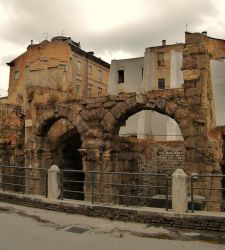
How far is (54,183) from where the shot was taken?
10219mm

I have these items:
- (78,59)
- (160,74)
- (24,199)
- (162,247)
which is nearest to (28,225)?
(24,199)

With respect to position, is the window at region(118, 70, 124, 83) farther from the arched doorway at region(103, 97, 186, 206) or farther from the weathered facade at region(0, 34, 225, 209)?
the weathered facade at region(0, 34, 225, 209)

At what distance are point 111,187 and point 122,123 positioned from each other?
2.69 meters

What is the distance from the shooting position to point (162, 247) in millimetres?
6590

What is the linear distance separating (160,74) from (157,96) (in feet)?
72.5

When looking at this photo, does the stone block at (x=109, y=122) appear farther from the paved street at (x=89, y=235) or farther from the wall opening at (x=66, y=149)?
the paved street at (x=89, y=235)

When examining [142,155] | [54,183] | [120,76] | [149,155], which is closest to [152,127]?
[120,76]

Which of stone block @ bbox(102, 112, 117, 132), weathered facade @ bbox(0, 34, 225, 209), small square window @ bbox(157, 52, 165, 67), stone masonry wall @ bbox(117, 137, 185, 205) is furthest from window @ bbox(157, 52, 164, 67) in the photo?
stone block @ bbox(102, 112, 117, 132)

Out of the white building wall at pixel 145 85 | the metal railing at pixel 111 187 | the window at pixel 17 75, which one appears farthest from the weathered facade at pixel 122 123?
the window at pixel 17 75

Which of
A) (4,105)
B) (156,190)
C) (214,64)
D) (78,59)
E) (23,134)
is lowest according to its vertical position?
(156,190)

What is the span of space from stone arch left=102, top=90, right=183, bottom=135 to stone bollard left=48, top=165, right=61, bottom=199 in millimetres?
5363

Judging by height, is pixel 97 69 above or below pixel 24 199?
above

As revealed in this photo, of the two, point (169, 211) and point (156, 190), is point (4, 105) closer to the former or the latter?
point (156, 190)

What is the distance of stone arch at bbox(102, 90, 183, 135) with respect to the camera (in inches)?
556
